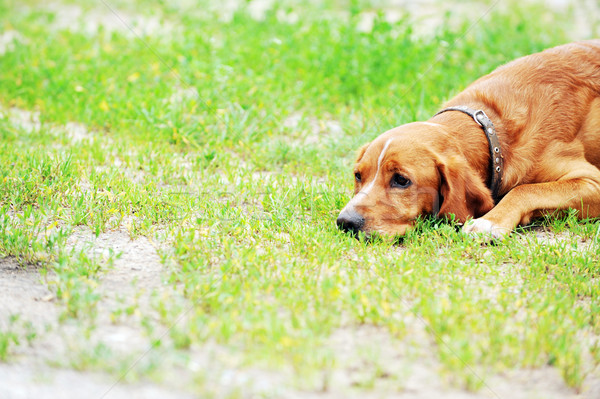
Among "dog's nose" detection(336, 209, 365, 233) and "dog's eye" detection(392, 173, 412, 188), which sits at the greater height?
"dog's eye" detection(392, 173, 412, 188)

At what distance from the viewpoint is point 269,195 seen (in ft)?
14.9

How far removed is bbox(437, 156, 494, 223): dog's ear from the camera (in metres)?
3.89

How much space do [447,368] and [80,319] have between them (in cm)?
165

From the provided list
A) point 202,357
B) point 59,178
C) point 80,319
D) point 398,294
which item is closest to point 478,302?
point 398,294

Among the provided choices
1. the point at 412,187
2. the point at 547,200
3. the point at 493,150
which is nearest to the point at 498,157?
the point at 493,150

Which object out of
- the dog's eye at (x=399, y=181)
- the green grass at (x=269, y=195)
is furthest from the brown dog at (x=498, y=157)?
the green grass at (x=269, y=195)

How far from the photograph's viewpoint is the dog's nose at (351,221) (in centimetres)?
381

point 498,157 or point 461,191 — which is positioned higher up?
point 498,157

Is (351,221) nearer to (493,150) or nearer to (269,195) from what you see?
(269,195)

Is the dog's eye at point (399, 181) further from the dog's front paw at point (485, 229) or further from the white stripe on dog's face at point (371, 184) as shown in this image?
the dog's front paw at point (485, 229)

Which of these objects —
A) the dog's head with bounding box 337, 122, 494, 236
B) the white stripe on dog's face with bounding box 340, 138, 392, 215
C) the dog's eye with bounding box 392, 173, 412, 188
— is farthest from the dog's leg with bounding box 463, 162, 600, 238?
the white stripe on dog's face with bounding box 340, 138, 392, 215

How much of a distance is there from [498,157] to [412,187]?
0.68 meters

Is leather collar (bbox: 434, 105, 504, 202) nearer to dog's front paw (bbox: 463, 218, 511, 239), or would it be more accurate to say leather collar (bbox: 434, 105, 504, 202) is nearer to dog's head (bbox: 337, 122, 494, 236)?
dog's head (bbox: 337, 122, 494, 236)

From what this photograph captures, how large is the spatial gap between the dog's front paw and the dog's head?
0.08m
